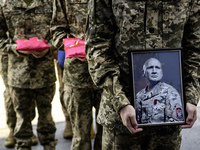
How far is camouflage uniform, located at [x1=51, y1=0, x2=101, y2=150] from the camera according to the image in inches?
88.5

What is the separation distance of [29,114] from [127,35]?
1.56 m

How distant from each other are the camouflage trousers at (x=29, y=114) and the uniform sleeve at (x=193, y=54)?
152cm

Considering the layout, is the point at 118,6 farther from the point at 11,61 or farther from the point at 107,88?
the point at 11,61

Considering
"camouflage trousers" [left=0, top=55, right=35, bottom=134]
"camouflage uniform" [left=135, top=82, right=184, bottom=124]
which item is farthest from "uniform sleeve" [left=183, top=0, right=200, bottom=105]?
"camouflage trousers" [left=0, top=55, right=35, bottom=134]

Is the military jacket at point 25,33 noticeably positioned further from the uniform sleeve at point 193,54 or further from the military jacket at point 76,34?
the uniform sleeve at point 193,54

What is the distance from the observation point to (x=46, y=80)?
8.48 feet

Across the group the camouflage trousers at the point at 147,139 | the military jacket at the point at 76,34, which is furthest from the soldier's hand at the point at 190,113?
the military jacket at the point at 76,34

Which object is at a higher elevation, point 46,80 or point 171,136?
point 46,80

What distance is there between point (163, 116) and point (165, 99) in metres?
0.07

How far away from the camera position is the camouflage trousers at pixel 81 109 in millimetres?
2291

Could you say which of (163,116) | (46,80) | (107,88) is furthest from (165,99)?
(46,80)

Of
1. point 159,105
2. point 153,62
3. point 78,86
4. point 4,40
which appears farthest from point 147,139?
point 4,40

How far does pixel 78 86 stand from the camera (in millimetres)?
2256

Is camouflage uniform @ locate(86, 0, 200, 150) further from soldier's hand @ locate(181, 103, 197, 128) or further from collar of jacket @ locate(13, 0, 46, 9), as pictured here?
A: collar of jacket @ locate(13, 0, 46, 9)
